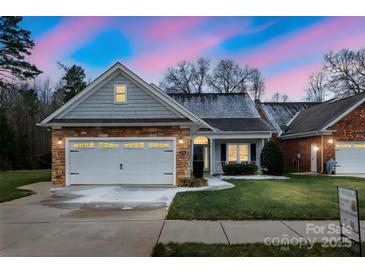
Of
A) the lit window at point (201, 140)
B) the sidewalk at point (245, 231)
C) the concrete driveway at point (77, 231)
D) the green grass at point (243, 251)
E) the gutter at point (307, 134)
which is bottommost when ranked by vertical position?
the concrete driveway at point (77, 231)

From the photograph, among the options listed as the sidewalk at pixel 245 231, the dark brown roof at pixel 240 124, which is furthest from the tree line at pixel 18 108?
the sidewalk at pixel 245 231

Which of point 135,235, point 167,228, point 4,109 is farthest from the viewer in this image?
point 4,109

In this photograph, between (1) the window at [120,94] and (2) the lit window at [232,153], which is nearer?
(1) the window at [120,94]

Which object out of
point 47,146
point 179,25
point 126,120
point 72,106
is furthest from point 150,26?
point 47,146

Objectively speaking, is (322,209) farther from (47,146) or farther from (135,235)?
(47,146)

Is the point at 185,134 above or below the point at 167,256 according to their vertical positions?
above

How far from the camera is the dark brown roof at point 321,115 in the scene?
2014 cm

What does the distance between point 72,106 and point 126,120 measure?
8.63ft

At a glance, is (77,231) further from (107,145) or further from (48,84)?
(48,84)

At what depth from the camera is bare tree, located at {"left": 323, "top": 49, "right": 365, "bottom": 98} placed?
39.0m

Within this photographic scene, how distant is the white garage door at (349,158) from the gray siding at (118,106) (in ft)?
37.9

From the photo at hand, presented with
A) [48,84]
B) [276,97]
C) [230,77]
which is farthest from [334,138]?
[48,84]

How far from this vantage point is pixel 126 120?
47.6 ft

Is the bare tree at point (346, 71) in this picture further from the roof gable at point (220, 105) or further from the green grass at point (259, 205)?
the green grass at point (259, 205)
